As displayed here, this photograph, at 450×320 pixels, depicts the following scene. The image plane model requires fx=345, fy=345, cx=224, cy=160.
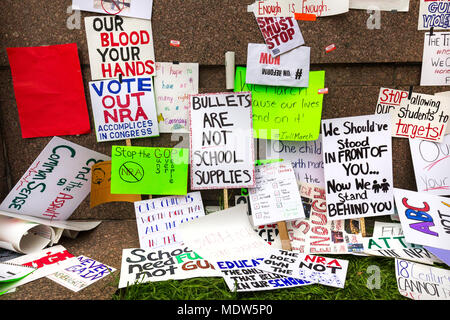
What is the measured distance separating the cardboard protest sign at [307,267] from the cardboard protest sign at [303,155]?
0.56 m

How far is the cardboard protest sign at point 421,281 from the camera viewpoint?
183cm

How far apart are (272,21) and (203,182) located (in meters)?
1.14

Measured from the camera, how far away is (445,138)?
7.81 ft

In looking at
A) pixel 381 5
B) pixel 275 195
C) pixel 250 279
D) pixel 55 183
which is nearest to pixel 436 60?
pixel 381 5

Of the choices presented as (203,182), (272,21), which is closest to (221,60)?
(272,21)

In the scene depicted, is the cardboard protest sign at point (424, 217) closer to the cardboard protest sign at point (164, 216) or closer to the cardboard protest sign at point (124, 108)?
the cardboard protest sign at point (164, 216)

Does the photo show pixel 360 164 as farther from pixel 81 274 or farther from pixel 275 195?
pixel 81 274

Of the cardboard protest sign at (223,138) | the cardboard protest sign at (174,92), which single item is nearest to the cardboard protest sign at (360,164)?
the cardboard protest sign at (223,138)

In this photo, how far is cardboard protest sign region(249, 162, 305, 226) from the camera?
232 cm

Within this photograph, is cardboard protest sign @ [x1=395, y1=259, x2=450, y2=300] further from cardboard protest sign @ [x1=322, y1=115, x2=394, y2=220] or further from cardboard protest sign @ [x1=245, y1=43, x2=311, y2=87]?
cardboard protest sign @ [x1=245, y1=43, x2=311, y2=87]

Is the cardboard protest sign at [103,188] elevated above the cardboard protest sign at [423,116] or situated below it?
below

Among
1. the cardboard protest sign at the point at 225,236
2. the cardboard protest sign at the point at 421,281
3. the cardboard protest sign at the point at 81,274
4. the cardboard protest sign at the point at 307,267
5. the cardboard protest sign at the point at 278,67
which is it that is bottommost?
the cardboard protest sign at the point at 421,281

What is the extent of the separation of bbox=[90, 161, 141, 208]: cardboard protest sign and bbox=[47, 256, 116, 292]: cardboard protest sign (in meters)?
0.47
